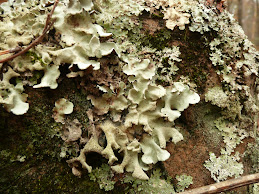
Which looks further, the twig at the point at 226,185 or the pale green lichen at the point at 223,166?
the pale green lichen at the point at 223,166

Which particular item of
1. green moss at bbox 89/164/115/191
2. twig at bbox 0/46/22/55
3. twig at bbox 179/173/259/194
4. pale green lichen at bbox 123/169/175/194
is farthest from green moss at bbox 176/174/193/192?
twig at bbox 0/46/22/55

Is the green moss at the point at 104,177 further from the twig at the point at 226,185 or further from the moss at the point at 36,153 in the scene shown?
the twig at the point at 226,185

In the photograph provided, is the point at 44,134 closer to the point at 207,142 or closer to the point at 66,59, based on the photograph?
the point at 66,59

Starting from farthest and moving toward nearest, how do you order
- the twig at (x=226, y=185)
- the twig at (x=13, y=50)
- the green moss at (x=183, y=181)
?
the green moss at (x=183, y=181) < the twig at (x=226, y=185) < the twig at (x=13, y=50)

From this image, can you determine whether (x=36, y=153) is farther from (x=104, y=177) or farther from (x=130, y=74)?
(x=130, y=74)

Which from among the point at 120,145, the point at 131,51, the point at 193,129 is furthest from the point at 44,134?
the point at 193,129

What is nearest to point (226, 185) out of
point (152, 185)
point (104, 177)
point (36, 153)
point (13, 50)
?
point (152, 185)

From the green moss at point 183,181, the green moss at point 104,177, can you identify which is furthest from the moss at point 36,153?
the green moss at point 183,181

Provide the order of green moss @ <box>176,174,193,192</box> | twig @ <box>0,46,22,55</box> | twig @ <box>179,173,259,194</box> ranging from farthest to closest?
green moss @ <box>176,174,193,192</box> < twig @ <box>179,173,259,194</box> < twig @ <box>0,46,22,55</box>

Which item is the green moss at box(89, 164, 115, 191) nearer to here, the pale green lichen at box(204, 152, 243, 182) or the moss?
the moss
